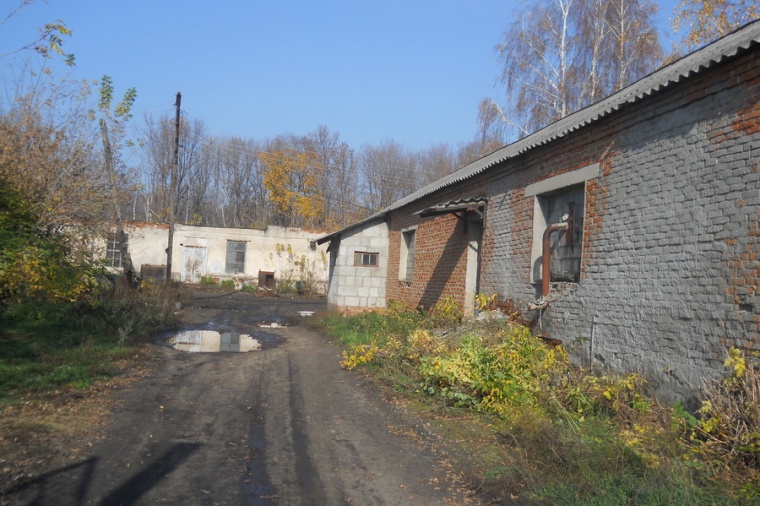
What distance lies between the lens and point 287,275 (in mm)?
34594

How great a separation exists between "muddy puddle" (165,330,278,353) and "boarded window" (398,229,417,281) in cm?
453

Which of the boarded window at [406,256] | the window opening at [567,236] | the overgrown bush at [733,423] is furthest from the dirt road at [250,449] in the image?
the boarded window at [406,256]

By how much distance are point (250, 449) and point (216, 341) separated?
918cm

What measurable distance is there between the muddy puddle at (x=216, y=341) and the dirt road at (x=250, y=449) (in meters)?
2.67

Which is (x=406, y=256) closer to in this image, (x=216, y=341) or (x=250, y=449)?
(x=216, y=341)

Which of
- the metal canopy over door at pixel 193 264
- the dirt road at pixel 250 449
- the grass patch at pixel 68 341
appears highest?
the metal canopy over door at pixel 193 264

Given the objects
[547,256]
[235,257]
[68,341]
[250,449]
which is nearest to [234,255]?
[235,257]

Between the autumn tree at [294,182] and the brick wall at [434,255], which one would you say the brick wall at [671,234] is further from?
the autumn tree at [294,182]

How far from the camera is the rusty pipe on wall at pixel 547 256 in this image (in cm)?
977

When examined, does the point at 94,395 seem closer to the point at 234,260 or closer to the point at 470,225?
the point at 470,225

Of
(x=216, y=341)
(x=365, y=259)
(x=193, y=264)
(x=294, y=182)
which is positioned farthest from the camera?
(x=294, y=182)

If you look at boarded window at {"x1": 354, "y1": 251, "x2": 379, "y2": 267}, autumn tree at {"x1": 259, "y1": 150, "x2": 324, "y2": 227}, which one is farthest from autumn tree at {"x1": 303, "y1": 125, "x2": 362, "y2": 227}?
boarded window at {"x1": 354, "y1": 251, "x2": 379, "y2": 267}

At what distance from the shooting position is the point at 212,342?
1469cm

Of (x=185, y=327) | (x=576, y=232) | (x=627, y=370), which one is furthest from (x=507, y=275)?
(x=185, y=327)
